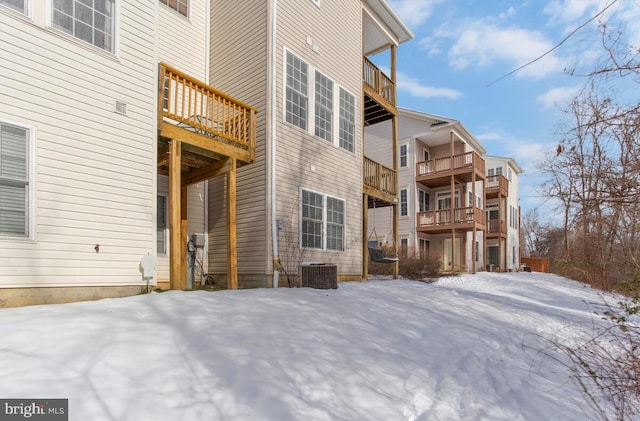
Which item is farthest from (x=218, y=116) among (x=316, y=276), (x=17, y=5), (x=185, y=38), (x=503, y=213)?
(x=503, y=213)

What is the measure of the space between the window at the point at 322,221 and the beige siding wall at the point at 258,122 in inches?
49.0

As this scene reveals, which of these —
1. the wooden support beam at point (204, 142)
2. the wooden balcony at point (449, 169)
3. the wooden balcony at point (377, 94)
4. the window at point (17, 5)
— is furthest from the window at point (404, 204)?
the window at point (17, 5)

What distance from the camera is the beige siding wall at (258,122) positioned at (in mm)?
8469

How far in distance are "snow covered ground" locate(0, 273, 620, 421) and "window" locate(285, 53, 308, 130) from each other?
4816 mm

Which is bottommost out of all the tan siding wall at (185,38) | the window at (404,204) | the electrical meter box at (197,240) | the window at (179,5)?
the electrical meter box at (197,240)

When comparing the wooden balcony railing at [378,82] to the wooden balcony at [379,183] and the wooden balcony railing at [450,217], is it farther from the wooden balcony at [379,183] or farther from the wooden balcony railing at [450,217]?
the wooden balcony railing at [450,217]

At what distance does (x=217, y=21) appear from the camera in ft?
32.9

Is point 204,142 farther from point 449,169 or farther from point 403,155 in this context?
point 403,155

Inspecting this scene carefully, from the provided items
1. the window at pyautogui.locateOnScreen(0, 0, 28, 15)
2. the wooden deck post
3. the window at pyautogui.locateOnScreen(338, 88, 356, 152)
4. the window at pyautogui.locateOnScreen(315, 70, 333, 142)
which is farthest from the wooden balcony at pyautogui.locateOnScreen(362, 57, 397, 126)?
the window at pyautogui.locateOnScreen(0, 0, 28, 15)

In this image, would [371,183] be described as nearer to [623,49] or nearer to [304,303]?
[304,303]

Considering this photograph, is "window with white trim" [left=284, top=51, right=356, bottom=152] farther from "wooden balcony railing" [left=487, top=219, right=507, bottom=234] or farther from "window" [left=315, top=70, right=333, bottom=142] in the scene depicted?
"wooden balcony railing" [left=487, top=219, right=507, bottom=234]

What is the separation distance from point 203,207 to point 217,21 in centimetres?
497

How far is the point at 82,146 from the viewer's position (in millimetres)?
5754

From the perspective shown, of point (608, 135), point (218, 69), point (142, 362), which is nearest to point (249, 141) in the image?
point (218, 69)
